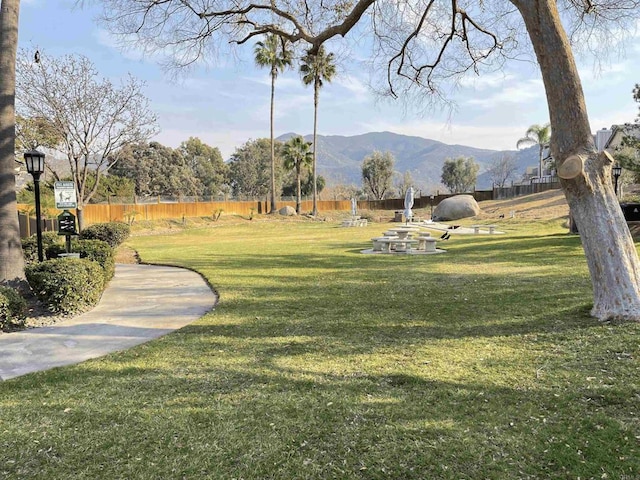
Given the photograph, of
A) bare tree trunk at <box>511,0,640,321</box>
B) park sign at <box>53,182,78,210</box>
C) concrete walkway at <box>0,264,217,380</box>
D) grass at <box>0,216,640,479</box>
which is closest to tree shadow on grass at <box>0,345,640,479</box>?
grass at <box>0,216,640,479</box>

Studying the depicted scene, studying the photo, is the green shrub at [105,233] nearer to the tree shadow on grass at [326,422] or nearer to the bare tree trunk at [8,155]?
the bare tree trunk at [8,155]

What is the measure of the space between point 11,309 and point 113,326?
1126 millimetres

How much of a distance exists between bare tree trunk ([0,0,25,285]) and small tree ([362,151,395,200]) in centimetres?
5148

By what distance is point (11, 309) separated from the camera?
4793 mm

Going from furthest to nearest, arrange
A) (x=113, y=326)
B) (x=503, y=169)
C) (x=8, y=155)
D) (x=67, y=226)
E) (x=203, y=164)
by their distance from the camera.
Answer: (x=503, y=169) → (x=203, y=164) → (x=67, y=226) → (x=8, y=155) → (x=113, y=326)

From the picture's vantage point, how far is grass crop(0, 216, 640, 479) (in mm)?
2172

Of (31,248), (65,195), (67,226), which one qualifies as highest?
(65,195)

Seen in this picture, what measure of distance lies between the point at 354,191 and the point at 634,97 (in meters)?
53.6

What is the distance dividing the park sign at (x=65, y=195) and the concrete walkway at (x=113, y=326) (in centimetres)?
159

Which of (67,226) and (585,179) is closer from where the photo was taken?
(585,179)

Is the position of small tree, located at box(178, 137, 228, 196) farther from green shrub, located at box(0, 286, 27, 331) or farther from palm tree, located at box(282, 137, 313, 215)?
green shrub, located at box(0, 286, 27, 331)

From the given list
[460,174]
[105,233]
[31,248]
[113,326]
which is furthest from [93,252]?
[460,174]

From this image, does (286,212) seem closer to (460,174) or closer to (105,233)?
(105,233)

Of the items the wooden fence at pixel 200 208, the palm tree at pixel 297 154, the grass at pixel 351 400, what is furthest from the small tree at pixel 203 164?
the grass at pixel 351 400
